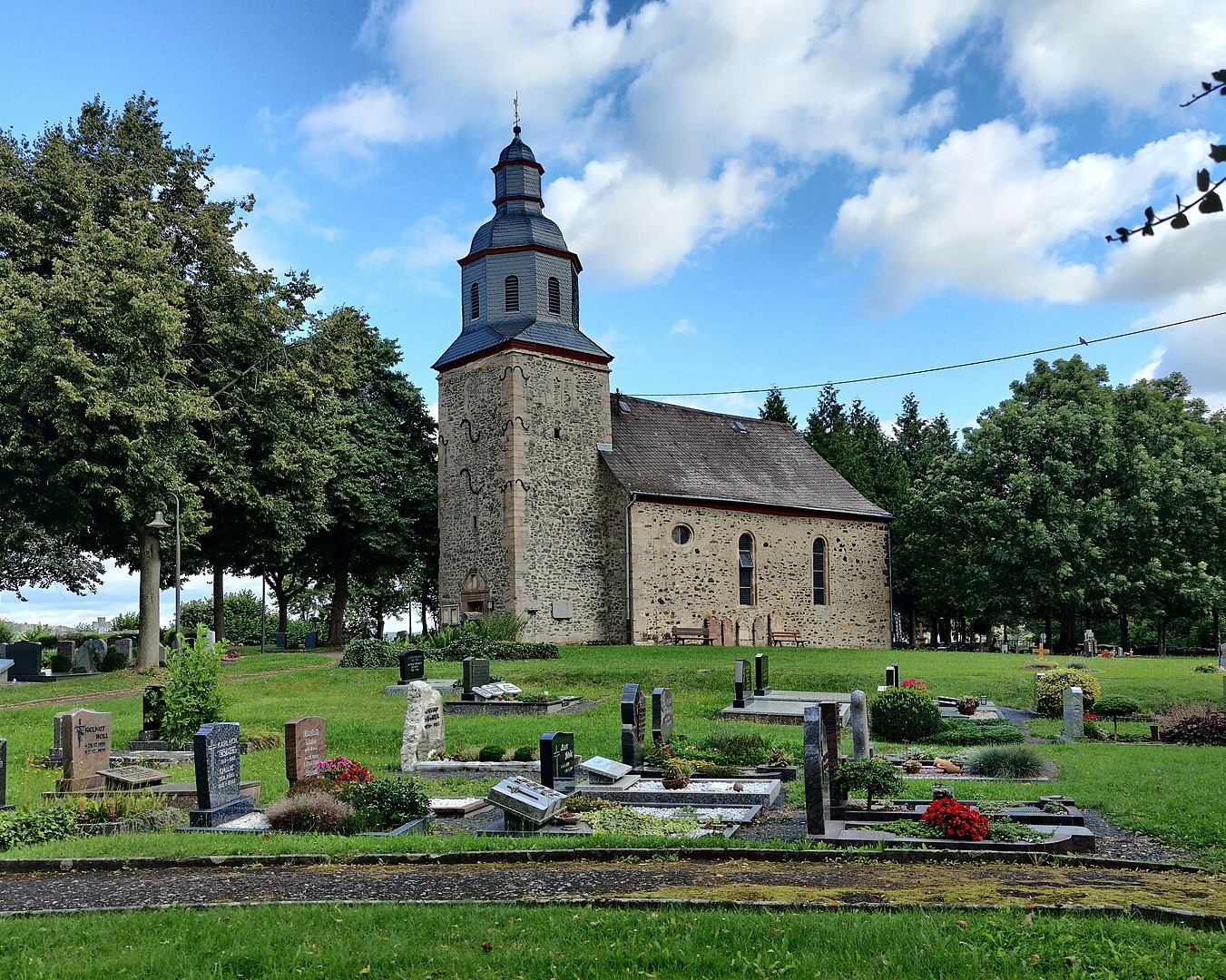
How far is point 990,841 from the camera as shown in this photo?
8438mm

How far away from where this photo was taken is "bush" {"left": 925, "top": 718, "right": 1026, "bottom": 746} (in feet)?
52.7

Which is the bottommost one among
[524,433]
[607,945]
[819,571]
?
[607,945]

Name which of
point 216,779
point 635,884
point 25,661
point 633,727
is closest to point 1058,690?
point 633,727

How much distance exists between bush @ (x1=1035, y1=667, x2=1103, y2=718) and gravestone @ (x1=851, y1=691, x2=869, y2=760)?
25.6 feet

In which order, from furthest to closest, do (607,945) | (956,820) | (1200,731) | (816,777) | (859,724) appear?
1. (1200,731)
2. (859,724)
3. (816,777)
4. (956,820)
5. (607,945)

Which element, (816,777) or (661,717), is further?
(661,717)

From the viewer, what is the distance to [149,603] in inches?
1093

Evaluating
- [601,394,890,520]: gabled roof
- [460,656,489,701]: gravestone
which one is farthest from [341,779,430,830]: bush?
[601,394,890,520]: gabled roof

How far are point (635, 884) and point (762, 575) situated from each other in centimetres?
3080

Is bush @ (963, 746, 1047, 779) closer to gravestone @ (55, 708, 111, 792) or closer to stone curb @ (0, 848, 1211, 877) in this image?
stone curb @ (0, 848, 1211, 877)

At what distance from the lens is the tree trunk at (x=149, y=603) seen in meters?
27.8

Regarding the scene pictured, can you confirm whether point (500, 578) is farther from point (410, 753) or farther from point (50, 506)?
point (410, 753)

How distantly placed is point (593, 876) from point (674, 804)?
3.86m

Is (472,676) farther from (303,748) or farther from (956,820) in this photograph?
→ (956,820)
